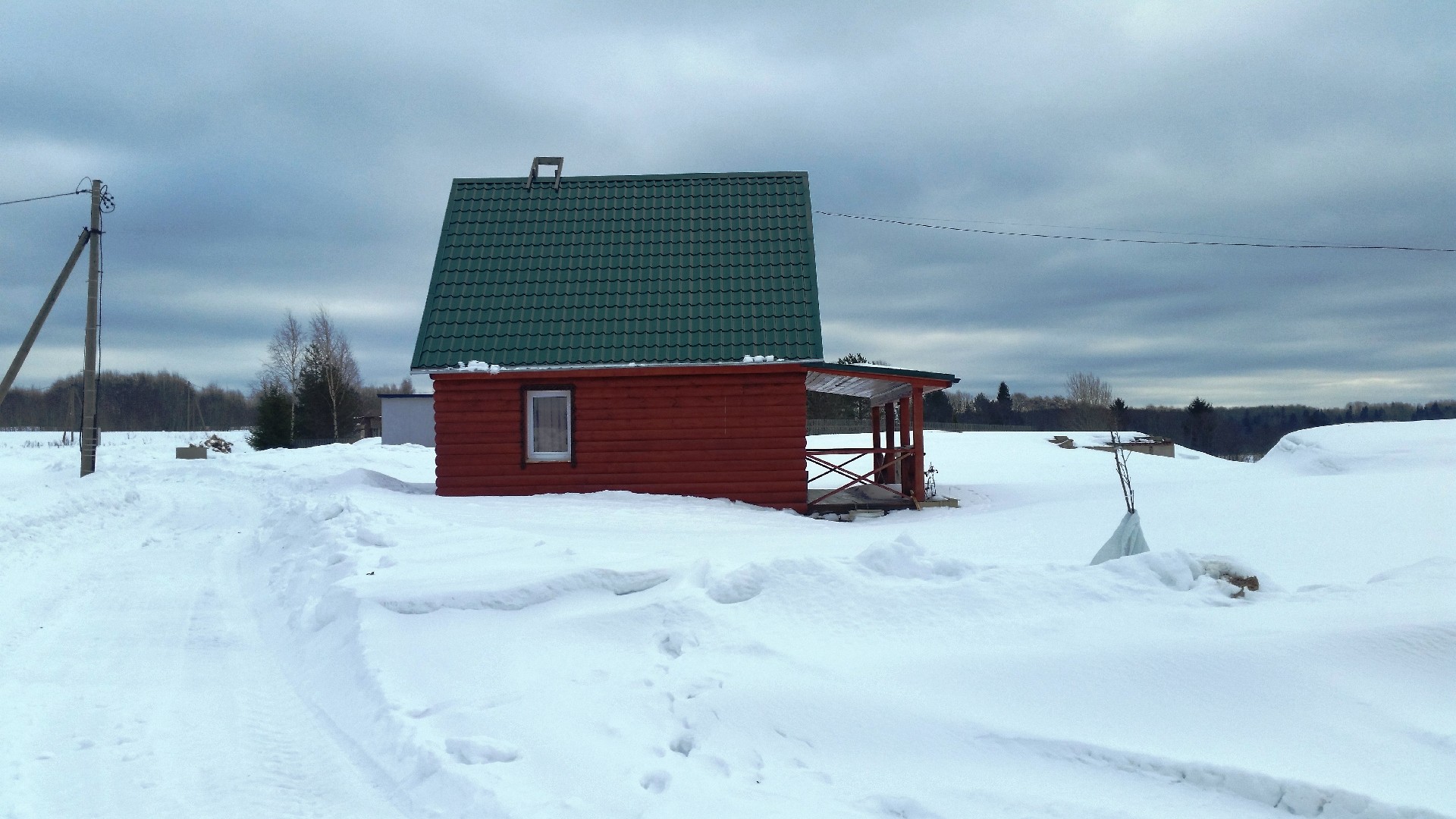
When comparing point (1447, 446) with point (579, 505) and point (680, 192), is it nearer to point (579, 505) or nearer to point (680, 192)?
point (680, 192)

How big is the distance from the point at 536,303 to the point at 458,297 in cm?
144

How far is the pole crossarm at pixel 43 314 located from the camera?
63.0 feet

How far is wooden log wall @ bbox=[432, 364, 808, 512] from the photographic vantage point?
14.2 meters

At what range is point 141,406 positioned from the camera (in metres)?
85.3

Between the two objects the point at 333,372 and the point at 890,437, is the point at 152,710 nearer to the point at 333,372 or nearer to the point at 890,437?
the point at 890,437

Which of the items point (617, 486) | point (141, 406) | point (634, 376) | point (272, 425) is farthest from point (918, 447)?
point (141, 406)

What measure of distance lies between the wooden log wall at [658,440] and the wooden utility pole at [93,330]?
42.3ft

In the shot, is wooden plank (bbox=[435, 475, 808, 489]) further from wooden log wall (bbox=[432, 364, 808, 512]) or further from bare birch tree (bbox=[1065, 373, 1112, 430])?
bare birch tree (bbox=[1065, 373, 1112, 430])

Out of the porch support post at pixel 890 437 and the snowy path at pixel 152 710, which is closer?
the snowy path at pixel 152 710

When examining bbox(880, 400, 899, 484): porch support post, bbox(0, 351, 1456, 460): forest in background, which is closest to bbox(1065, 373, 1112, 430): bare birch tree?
bbox(0, 351, 1456, 460): forest in background

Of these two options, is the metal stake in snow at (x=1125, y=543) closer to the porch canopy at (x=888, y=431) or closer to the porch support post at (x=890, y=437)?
the porch canopy at (x=888, y=431)

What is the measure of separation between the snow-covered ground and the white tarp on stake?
1012 mm

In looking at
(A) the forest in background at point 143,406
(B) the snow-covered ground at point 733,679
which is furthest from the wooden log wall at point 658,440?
(A) the forest in background at point 143,406

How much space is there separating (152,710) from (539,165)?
1412 cm
